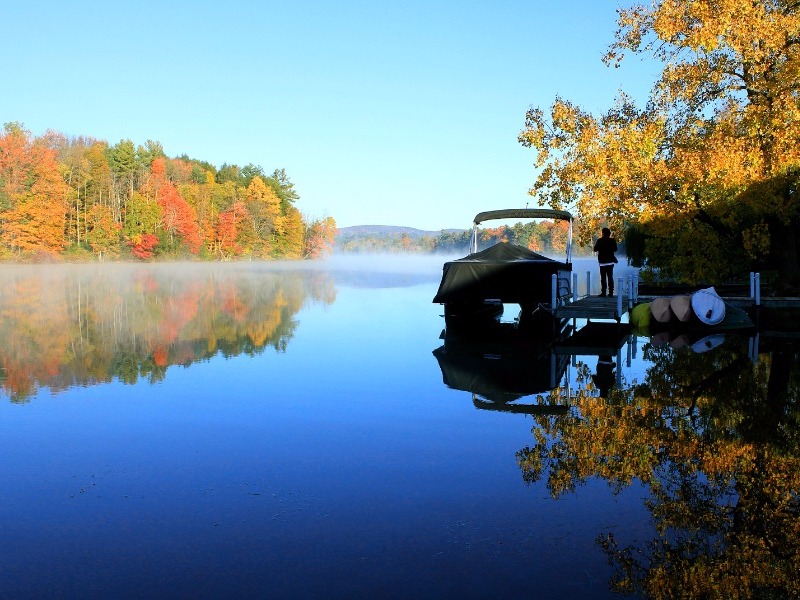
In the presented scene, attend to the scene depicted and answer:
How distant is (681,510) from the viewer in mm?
4898

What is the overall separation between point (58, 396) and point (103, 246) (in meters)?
75.8

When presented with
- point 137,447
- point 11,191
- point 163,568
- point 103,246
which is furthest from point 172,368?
point 103,246

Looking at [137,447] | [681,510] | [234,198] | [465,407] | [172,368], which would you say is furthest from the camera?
[234,198]

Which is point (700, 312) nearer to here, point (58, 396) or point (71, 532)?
point (58, 396)

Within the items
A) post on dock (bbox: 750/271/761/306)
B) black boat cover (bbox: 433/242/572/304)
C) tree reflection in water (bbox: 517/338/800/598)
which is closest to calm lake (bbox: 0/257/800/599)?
tree reflection in water (bbox: 517/338/800/598)

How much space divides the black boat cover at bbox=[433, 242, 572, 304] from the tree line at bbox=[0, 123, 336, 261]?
191 ft

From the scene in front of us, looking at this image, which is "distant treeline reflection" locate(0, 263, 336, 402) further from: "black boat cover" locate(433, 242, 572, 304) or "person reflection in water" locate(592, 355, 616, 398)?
"person reflection in water" locate(592, 355, 616, 398)

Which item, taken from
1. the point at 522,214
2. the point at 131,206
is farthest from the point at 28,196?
the point at 522,214

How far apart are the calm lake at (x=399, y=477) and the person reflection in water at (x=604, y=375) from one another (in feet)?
0.20

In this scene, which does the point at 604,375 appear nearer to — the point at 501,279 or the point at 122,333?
the point at 501,279

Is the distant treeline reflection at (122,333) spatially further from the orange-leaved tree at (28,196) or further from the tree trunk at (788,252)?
the orange-leaved tree at (28,196)

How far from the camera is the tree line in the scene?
6931 cm

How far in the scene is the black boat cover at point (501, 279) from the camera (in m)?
18.9

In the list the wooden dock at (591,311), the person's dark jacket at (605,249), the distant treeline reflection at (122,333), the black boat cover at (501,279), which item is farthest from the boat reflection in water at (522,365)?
the distant treeline reflection at (122,333)
